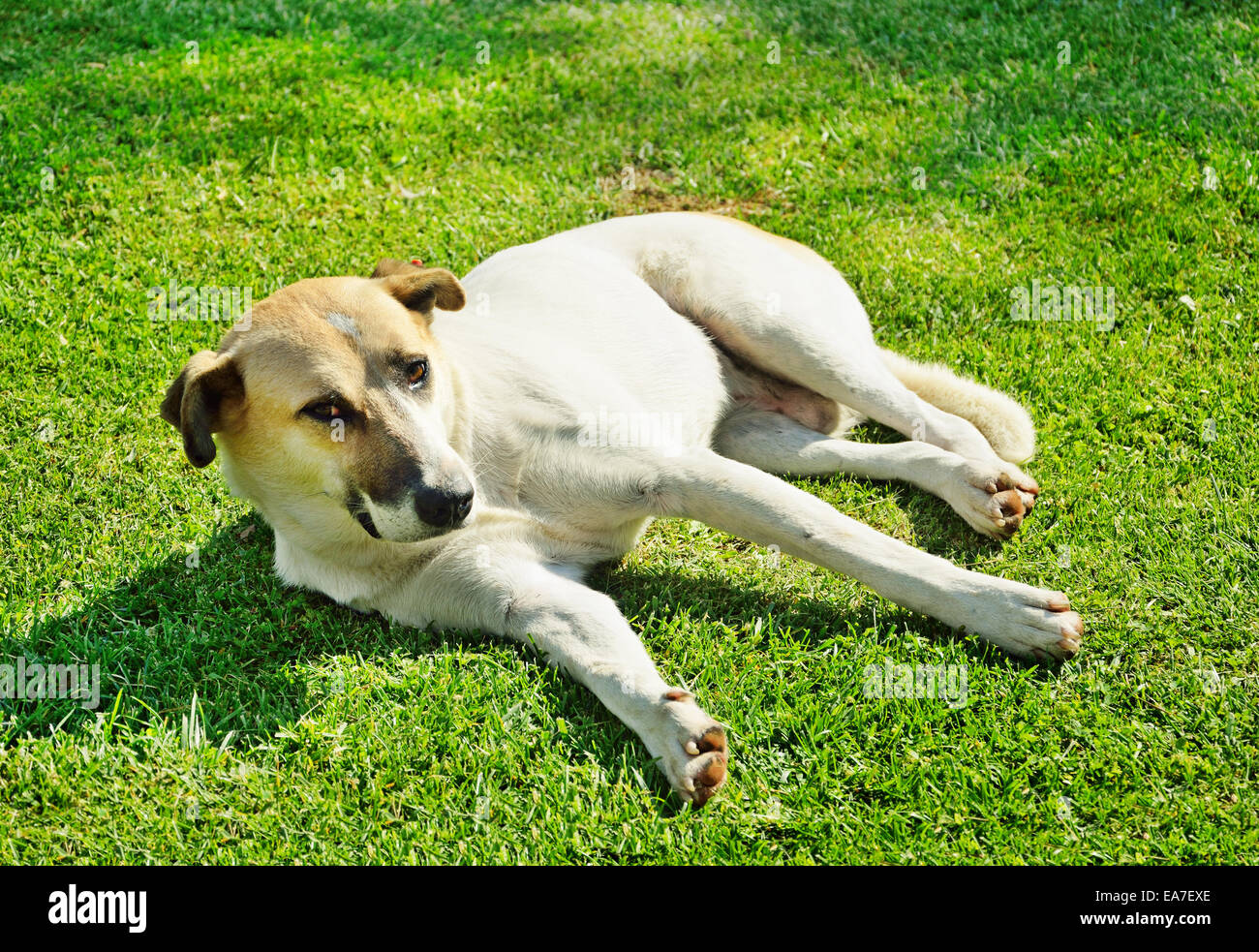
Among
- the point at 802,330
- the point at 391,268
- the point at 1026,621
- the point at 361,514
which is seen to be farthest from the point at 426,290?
the point at 1026,621

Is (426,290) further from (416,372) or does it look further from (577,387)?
(577,387)

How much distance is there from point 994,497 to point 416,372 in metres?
2.12

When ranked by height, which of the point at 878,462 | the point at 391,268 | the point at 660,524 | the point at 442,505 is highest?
the point at 391,268

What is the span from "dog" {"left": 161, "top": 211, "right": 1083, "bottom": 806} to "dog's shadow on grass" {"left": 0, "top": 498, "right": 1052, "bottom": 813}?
111mm

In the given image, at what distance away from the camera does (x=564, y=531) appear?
3850 millimetres

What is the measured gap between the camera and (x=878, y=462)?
172 inches

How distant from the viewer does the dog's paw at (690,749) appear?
9.93 ft

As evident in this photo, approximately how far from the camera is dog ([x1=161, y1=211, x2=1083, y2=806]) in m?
3.41

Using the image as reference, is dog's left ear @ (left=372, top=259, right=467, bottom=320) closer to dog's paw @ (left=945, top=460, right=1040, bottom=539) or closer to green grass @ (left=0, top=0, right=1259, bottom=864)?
green grass @ (left=0, top=0, right=1259, bottom=864)

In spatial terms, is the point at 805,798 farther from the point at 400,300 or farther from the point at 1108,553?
the point at 400,300

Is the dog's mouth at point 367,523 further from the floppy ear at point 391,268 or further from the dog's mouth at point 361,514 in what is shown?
the floppy ear at point 391,268

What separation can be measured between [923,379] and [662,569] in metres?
1.50

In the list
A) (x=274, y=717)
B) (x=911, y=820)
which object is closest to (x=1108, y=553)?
(x=911, y=820)

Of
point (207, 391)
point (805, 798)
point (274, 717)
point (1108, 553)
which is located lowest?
point (274, 717)
